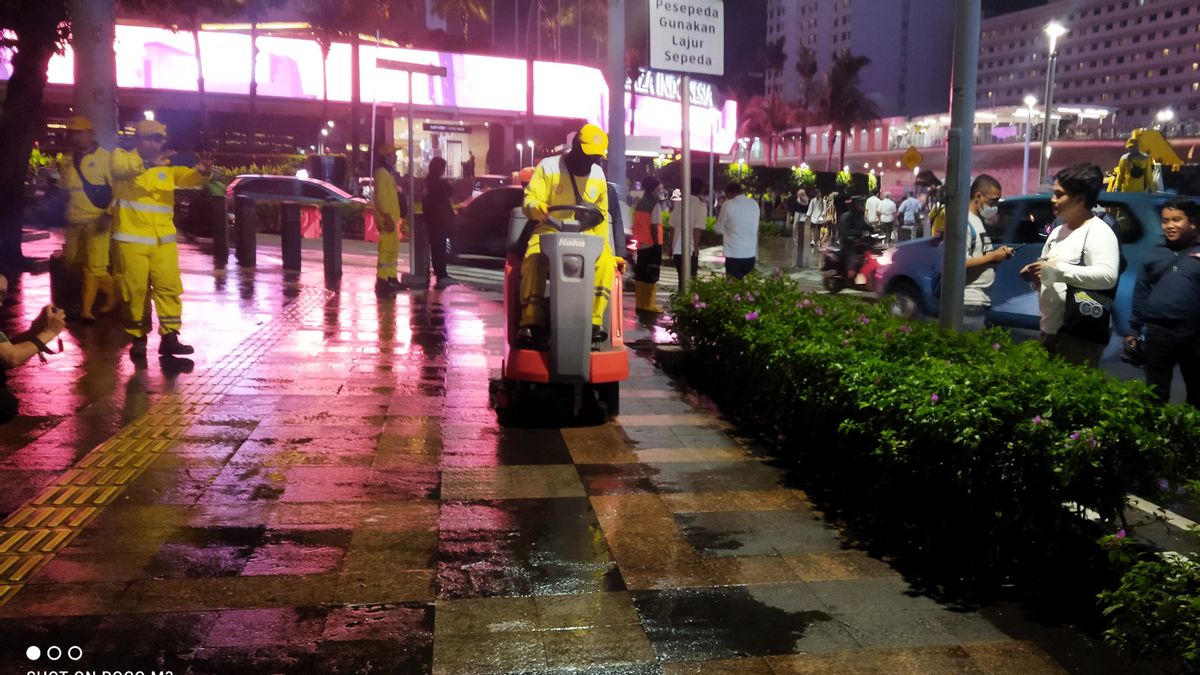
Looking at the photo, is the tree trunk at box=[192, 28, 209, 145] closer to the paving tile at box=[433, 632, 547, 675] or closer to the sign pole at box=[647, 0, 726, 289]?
the sign pole at box=[647, 0, 726, 289]

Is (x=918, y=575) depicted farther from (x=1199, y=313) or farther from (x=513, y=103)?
(x=513, y=103)

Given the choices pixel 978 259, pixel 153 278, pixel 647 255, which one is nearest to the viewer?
pixel 978 259

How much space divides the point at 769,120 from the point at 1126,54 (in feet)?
273

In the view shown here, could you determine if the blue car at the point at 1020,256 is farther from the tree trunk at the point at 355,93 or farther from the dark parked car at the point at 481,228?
the tree trunk at the point at 355,93

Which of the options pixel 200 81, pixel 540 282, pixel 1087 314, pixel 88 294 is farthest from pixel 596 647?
pixel 200 81

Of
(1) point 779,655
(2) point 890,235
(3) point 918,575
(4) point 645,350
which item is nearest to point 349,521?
(1) point 779,655

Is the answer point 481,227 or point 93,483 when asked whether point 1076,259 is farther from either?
point 481,227

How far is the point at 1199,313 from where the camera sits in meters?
5.93

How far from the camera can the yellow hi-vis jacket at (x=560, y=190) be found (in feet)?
23.5

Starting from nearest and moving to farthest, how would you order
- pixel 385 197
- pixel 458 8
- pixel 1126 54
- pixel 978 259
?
1. pixel 978 259
2. pixel 385 197
3. pixel 458 8
4. pixel 1126 54

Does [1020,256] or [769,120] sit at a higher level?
[769,120]

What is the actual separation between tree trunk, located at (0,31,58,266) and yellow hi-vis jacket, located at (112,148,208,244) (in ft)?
26.1

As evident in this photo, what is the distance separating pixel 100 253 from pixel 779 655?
29.4ft

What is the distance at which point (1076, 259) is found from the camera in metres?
6.00
